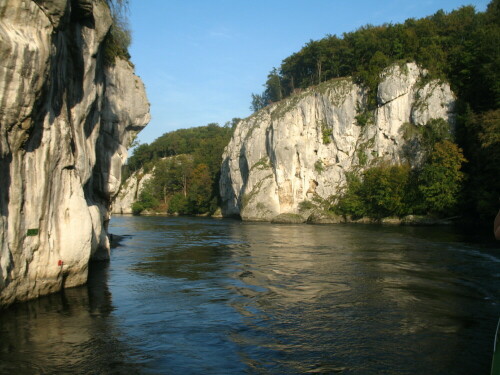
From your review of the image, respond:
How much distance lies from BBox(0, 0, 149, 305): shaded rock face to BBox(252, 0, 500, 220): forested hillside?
1385 inches

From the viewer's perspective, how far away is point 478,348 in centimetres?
902

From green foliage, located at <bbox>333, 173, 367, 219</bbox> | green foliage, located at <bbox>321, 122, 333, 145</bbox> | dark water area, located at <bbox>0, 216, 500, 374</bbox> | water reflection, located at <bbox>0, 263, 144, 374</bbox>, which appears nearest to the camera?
water reflection, located at <bbox>0, 263, 144, 374</bbox>

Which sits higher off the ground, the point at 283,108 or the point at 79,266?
the point at 283,108

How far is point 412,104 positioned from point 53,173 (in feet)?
172

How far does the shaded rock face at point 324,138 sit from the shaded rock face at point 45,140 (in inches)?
1859

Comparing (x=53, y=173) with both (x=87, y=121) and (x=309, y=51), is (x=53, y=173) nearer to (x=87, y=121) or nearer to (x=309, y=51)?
(x=87, y=121)

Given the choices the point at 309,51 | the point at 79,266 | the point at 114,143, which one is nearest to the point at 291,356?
the point at 79,266

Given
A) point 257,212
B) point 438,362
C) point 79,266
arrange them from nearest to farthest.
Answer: point 438,362, point 79,266, point 257,212

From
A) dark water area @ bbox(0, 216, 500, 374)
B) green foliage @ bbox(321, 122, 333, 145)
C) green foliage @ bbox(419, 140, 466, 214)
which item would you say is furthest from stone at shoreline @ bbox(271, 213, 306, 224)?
dark water area @ bbox(0, 216, 500, 374)

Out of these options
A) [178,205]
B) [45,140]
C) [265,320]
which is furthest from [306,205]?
[45,140]

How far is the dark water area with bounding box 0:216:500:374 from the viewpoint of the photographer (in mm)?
8344

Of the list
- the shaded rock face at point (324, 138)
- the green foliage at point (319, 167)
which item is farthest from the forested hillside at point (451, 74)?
the green foliage at point (319, 167)

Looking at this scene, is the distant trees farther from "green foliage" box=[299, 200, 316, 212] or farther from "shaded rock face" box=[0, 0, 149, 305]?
"shaded rock face" box=[0, 0, 149, 305]

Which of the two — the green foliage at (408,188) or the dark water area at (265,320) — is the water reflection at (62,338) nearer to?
the dark water area at (265,320)
